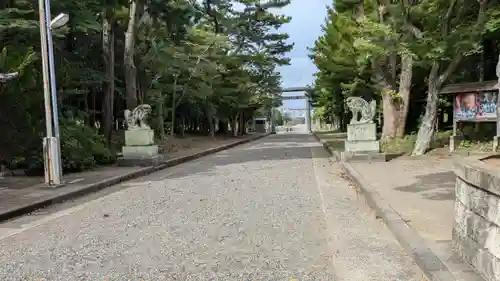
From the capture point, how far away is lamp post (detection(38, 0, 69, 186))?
1090cm

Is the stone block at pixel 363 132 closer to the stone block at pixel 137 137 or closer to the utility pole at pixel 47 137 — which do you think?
the stone block at pixel 137 137

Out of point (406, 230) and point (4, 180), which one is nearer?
point (406, 230)

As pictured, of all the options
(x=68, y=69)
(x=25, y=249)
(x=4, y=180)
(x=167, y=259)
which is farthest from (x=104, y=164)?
(x=167, y=259)

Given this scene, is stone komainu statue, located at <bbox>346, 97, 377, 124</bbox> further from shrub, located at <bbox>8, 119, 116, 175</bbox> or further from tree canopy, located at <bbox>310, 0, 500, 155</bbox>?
shrub, located at <bbox>8, 119, 116, 175</bbox>

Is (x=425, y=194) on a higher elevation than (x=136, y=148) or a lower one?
lower

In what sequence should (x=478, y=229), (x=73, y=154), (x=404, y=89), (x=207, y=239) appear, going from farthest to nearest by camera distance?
(x=404, y=89)
(x=73, y=154)
(x=207, y=239)
(x=478, y=229)

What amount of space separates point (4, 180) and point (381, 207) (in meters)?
9.82

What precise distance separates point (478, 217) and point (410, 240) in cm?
142

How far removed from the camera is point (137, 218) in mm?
7609

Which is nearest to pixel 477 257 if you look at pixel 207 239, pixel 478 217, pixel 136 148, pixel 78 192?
pixel 478 217

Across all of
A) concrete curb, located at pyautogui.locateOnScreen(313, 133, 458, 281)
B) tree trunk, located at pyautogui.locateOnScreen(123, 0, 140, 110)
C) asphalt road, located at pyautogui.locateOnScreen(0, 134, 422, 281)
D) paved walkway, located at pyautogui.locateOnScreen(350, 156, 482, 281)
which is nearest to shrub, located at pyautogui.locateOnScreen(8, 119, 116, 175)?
asphalt road, located at pyautogui.locateOnScreen(0, 134, 422, 281)

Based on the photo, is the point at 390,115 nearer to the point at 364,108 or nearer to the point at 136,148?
the point at 364,108

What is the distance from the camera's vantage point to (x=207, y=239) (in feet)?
20.2

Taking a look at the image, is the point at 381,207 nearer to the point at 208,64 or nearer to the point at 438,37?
the point at 438,37
